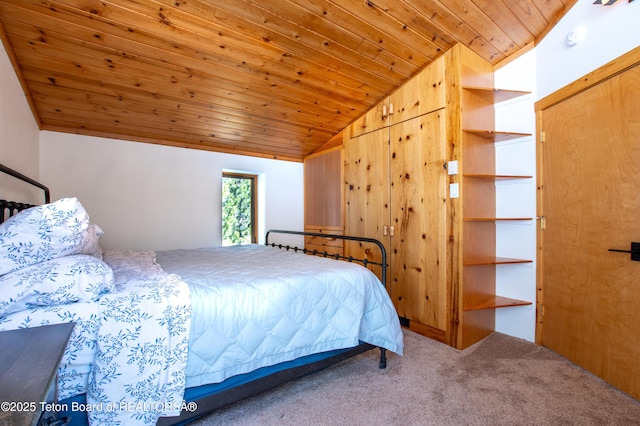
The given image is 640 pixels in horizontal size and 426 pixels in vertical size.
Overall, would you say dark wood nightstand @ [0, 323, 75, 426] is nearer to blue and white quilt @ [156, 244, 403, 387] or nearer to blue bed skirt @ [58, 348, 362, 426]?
blue bed skirt @ [58, 348, 362, 426]

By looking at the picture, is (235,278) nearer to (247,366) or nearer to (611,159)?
(247,366)

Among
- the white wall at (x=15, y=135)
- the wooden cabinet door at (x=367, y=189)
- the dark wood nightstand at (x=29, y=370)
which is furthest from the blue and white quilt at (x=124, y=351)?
the wooden cabinet door at (x=367, y=189)

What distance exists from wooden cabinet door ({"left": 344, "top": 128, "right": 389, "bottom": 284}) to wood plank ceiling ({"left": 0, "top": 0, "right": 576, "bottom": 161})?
1.56 feet

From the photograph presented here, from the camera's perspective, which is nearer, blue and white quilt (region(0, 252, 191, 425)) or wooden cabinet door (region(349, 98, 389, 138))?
blue and white quilt (region(0, 252, 191, 425))

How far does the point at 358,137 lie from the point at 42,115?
3100 millimetres

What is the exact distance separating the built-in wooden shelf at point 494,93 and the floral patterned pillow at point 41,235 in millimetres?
2738

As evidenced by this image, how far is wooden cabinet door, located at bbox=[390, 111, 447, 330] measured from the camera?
249cm

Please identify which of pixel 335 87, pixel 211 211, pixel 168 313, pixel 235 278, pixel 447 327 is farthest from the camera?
pixel 211 211

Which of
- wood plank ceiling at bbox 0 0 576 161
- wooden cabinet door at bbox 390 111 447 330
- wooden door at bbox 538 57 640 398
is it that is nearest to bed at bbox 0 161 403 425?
wooden cabinet door at bbox 390 111 447 330

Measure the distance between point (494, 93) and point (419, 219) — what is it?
125 cm

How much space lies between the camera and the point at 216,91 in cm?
273

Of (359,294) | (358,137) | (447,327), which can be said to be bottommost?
(447,327)

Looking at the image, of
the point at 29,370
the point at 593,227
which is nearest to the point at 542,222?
the point at 593,227

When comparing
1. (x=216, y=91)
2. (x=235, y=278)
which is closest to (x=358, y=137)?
(x=216, y=91)
